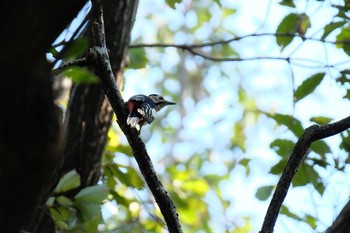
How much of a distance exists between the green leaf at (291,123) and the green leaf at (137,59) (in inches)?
66.0

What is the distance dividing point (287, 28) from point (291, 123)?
67 centimetres

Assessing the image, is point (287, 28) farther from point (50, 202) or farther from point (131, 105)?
point (50, 202)

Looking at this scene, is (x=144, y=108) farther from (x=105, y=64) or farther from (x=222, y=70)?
(x=222, y=70)

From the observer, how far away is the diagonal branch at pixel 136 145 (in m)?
2.78

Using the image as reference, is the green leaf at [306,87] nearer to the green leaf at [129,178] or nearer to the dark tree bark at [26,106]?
the green leaf at [129,178]

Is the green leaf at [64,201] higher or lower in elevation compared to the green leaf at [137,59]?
lower

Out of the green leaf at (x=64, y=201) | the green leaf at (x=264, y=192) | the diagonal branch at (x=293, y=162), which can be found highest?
the green leaf at (x=64, y=201)

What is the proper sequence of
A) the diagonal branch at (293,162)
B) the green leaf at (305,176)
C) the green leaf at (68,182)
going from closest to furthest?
the diagonal branch at (293,162)
the green leaf at (305,176)
the green leaf at (68,182)

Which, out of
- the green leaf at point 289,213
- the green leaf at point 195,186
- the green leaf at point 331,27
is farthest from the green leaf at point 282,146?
the green leaf at point 195,186

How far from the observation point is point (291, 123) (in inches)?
154

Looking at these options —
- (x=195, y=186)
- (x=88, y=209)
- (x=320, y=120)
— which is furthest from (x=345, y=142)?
(x=195, y=186)

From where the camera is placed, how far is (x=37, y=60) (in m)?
1.56

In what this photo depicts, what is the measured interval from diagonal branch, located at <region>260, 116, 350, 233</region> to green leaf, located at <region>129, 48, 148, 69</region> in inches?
108

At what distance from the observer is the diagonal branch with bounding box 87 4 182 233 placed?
9.11 ft
